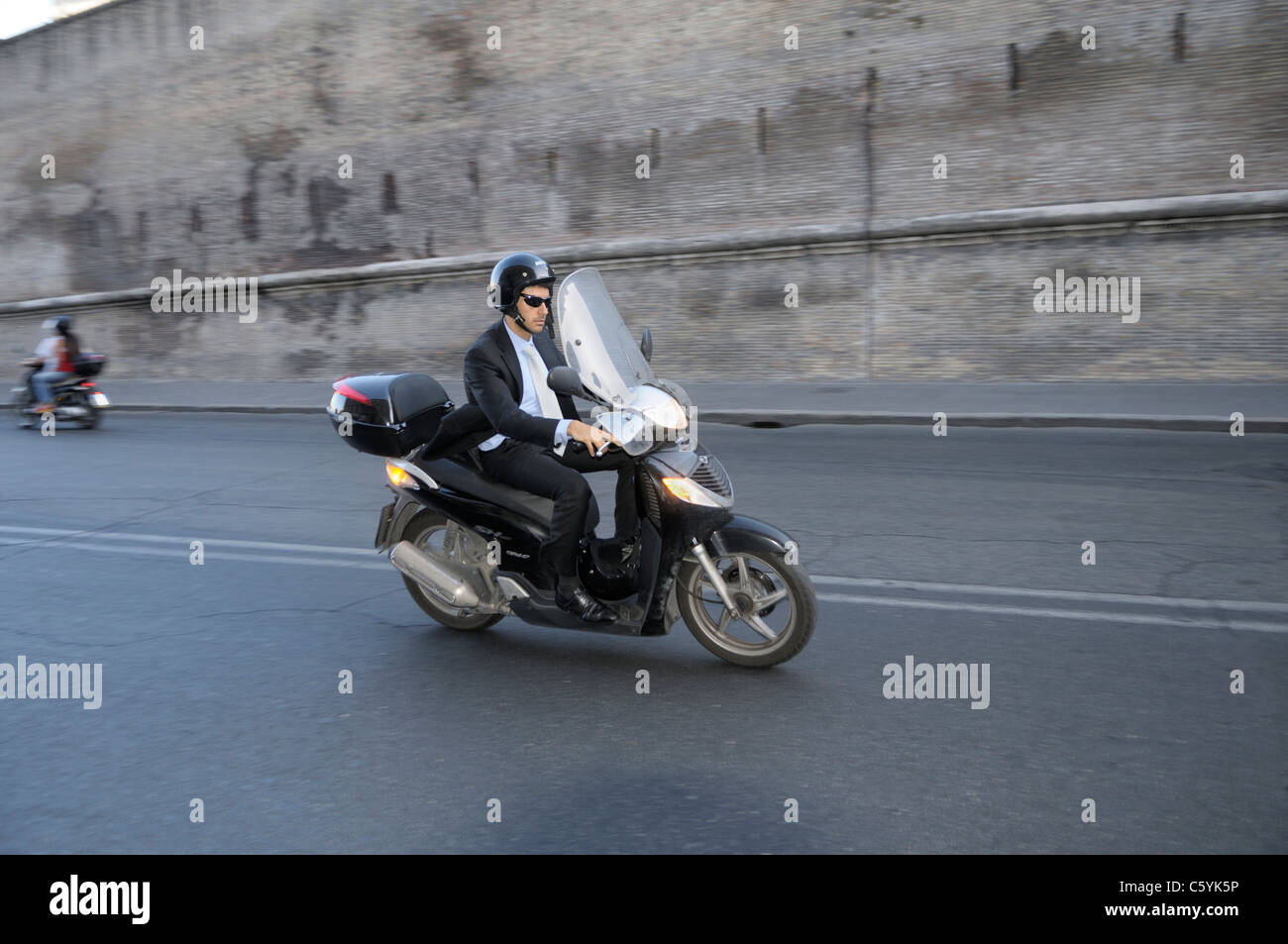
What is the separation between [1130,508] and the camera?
332 inches

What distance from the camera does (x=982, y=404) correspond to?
48.8 feet

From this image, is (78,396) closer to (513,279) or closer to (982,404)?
(982,404)

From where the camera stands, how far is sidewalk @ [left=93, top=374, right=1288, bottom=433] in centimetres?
1312

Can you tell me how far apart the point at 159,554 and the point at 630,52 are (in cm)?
1481

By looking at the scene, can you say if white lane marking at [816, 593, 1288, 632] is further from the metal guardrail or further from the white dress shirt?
the metal guardrail

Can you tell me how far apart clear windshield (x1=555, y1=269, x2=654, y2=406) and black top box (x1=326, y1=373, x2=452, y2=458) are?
100 cm

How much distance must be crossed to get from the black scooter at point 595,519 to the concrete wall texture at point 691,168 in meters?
12.9

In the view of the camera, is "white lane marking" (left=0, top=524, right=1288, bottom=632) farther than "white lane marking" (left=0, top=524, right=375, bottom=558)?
No

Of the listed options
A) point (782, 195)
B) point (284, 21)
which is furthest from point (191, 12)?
point (782, 195)

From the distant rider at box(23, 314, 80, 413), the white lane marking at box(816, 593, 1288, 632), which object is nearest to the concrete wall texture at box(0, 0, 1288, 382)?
the distant rider at box(23, 314, 80, 413)

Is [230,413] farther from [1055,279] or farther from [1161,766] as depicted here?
[1161,766]

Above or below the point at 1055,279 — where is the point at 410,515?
below

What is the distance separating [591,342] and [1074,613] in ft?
8.85
